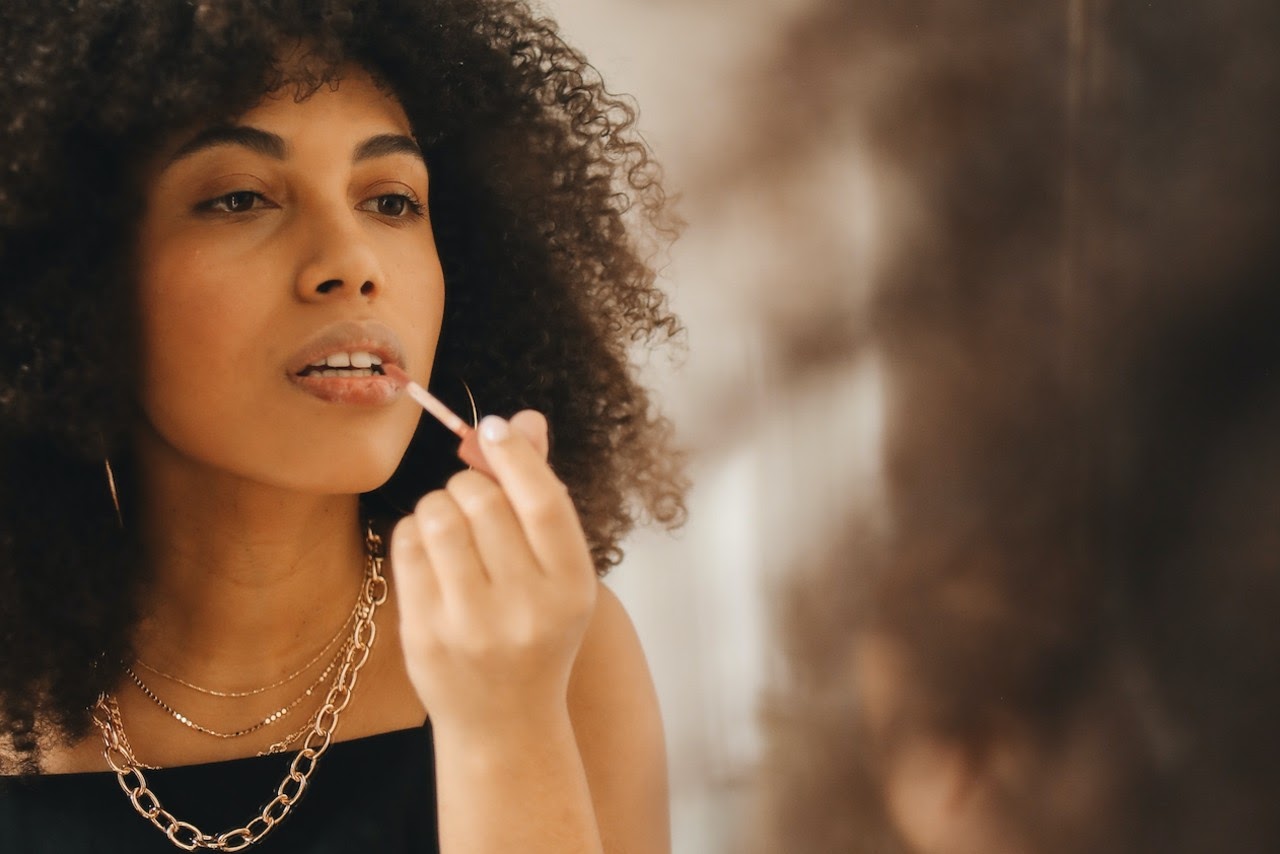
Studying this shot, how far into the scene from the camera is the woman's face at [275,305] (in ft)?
2.74

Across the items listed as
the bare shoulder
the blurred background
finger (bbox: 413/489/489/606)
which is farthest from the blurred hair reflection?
finger (bbox: 413/489/489/606)

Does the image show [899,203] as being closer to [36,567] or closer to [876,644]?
[876,644]

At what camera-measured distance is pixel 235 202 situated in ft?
2.84

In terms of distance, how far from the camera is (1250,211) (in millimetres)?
1029

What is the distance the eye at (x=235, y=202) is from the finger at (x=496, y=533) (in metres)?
0.33

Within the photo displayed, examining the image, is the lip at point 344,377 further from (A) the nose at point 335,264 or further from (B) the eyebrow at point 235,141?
(B) the eyebrow at point 235,141

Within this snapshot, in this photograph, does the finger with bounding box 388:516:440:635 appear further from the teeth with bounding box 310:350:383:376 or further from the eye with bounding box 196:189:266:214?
the eye with bounding box 196:189:266:214

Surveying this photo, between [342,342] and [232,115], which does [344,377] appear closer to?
[342,342]

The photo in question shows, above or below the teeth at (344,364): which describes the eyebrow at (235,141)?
above

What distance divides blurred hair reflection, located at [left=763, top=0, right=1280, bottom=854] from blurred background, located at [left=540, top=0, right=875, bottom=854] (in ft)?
0.08

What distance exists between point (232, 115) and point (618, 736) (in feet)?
2.05

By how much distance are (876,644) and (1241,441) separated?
387mm

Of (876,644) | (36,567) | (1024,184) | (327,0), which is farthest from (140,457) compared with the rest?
(1024,184)

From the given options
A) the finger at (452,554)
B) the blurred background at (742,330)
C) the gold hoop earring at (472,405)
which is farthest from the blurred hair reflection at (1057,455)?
the finger at (452,554)
